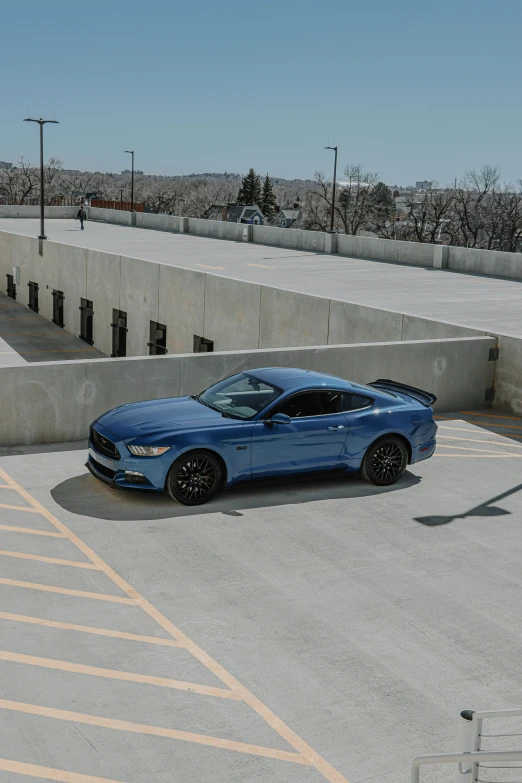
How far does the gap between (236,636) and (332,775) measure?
193 centimetres

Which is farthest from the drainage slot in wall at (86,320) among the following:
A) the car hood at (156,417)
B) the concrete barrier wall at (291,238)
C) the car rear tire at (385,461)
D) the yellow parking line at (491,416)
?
the car rear tire at (385,461)

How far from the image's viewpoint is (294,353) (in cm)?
1481

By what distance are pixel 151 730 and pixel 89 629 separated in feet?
5.20

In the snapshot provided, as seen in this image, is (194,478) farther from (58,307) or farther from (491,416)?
(58,307)

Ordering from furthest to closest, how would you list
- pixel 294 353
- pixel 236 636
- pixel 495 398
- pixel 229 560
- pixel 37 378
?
1. pixel 495 398
2. pixel 294 353
3. pixel 37 378
4. pixel 229 560
5. pixel 236 636

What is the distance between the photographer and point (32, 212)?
67000 millimetres

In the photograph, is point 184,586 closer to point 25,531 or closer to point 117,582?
point 117,582

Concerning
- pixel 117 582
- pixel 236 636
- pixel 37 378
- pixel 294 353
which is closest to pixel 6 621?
pixel 117 582

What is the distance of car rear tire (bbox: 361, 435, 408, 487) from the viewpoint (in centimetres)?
1170

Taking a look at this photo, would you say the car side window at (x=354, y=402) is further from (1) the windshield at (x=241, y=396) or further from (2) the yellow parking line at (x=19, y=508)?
(2) the yellow parking line at (x=19, y=508)

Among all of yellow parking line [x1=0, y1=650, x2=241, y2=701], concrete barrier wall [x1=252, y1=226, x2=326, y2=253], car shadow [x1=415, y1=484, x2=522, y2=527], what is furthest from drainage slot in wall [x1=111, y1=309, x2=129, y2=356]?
yellow parking line [x1=0, y1=650, x2=241, y2=701]

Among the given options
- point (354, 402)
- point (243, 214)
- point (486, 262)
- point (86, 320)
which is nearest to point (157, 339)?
point (86, 320)

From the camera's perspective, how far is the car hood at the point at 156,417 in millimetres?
10547

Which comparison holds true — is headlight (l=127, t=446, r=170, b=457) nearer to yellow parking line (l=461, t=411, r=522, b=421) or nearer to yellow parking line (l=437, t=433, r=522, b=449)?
yellow parking line (l=437, t=433, r=522, b=449)
